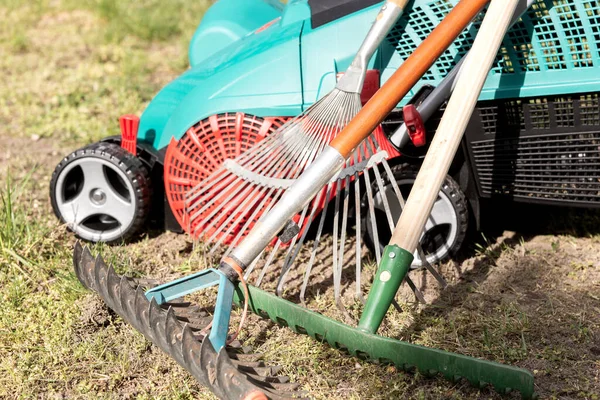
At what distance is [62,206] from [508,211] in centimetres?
162

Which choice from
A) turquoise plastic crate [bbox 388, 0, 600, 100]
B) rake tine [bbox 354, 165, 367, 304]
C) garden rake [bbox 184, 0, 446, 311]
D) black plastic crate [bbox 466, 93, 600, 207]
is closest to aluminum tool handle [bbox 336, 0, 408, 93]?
garden rake [bbox 184, 0, 446, 311]

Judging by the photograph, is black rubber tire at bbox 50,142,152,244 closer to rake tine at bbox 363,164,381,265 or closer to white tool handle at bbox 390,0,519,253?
rake tine at bbox 363,164,381,265

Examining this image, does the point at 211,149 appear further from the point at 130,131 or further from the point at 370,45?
the point at 370,45

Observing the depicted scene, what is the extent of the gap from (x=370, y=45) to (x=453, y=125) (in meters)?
0.37

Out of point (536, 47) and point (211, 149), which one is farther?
point (211, 149)

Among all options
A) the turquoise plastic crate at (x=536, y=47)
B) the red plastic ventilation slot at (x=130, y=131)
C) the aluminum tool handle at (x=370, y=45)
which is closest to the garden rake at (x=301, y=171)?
the aluminum tool handle at (x=370, y=45)

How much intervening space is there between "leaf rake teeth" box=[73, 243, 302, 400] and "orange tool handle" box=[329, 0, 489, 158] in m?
0.61

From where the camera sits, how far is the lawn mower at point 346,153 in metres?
2.10

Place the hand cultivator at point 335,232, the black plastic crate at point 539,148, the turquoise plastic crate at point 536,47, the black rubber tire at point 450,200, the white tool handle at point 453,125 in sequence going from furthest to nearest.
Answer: the black rubber tire at point 450,200 → the black plastic crate at point 539,148 → the turquoise plastic crate at point 536,47 → the white tool handle at point 453,125 → the hand cultivator at point 335,232

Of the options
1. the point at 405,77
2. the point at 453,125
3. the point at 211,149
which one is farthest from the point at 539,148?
the point at 211,149

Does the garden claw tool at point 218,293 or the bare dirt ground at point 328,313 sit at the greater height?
the garden claw tool at point 218,293

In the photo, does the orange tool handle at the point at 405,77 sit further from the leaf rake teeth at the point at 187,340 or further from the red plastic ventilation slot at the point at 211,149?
the leaf rake teeth at the point at 187,340

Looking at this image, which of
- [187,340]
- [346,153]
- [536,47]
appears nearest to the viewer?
[187,340]

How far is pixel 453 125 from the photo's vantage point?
213 centimetres
